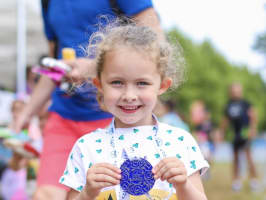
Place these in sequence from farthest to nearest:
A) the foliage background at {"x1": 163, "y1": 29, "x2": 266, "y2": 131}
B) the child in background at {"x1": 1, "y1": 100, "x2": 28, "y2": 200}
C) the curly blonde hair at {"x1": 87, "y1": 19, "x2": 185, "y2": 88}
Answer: the foliage background at {"x1": 163, "y1": 29, "x2": 266, "y2": 131} → the child in background at {"x1": 1, "y1": 100, "x2": 28, "y2": 200} → the curly blonde hair at {"x1": 87, "y1": 19, "x2": 185, "y2": 88}

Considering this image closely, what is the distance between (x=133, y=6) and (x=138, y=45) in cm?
40

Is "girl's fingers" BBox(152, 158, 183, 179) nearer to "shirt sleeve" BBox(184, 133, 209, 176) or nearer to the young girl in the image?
the young girl

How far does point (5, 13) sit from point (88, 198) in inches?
216

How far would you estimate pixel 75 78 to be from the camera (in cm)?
188

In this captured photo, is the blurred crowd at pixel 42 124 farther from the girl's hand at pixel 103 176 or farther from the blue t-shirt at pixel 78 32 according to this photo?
the girl's hand at pixel 103 176

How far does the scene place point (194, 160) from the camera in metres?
1.54

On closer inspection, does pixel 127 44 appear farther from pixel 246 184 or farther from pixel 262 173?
pixel 262 173

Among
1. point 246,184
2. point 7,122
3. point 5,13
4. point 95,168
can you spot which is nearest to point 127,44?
point 95,168

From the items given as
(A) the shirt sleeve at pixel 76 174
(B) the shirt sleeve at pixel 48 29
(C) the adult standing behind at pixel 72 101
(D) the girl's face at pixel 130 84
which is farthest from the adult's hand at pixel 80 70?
(B) the shirt sleeve at pixel 48 29

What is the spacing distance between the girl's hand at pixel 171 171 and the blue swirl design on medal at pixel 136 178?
30 millimetres

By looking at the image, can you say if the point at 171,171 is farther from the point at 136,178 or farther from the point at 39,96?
the point at 39,96

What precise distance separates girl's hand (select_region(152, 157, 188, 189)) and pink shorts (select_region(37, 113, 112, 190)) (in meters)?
0.73

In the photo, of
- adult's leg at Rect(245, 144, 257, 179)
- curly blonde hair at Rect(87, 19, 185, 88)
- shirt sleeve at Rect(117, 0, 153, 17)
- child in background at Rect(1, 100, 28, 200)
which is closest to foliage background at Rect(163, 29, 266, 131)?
adult's leg at Rect(245, 144, 257, 179)

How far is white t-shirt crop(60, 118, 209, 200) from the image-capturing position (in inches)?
59.1
